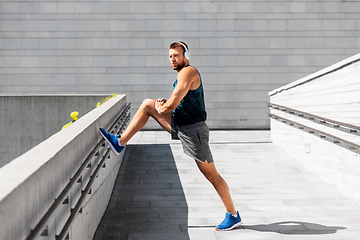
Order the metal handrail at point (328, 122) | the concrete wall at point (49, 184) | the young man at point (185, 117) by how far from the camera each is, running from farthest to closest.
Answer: the metal handrail at point (328, 122) < the young man at point (185, 117) < the concrete wall at point (49, 184)

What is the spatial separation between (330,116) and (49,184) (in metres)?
5.02

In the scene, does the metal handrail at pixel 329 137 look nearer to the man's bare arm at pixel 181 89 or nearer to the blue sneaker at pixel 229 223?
the blue sneaker at pixel 229 223

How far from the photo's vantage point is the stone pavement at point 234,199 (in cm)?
392

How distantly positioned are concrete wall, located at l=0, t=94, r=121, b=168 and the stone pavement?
2.88 m

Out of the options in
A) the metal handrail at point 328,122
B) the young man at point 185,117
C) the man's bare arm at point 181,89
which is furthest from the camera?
the metal handrail at point 328,122

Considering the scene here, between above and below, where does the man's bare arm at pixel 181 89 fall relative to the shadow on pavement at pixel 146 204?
above

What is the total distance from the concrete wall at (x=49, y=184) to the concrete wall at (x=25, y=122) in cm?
622

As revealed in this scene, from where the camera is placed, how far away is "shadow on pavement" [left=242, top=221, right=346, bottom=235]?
3.88 metres

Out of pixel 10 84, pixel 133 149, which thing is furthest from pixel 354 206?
pixel 10 84

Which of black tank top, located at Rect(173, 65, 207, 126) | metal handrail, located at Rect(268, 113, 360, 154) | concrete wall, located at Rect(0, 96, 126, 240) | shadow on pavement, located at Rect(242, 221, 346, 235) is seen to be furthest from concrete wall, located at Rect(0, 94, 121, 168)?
shadow on pavement, located at Rect(242, 221, 346, 235)

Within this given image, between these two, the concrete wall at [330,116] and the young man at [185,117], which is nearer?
the young man at [185,117]

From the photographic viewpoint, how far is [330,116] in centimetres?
594

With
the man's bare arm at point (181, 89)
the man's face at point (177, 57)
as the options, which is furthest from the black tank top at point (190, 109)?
the man's face at point (177, 57)

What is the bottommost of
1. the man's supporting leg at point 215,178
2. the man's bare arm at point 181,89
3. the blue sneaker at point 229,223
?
the blue sneaker at point 229,223
